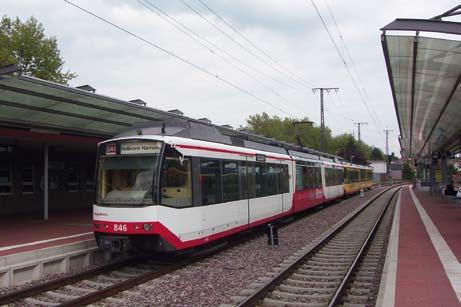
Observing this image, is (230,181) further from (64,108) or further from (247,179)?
(64,108)

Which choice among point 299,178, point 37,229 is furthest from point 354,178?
point 37,229

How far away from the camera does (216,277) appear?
9.52 m

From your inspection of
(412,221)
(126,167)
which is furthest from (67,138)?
(412,221)

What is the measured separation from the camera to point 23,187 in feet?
66.9

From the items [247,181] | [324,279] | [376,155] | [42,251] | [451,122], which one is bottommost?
[324,279]

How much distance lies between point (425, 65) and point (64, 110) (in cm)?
996

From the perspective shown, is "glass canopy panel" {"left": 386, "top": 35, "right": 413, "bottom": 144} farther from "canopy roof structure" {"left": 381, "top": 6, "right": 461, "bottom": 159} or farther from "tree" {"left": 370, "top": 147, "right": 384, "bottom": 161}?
"tree" {"left": 370, "top": 147, "right": 384, "bottom": 161}

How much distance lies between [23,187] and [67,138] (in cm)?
437

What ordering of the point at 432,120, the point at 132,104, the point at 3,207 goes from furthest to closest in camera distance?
1. the point at 432,120
2. the point at 3,207
3. the point at 132,104

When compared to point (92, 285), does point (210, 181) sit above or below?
above

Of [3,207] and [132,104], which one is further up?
[132,104]

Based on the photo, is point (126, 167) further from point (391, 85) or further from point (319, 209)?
point (319, 209)

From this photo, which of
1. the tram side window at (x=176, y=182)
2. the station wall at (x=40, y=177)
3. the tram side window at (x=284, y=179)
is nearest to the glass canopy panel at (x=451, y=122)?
the tram side window at (x=284, y=179)

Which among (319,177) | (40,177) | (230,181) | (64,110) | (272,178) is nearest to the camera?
(230,181)
